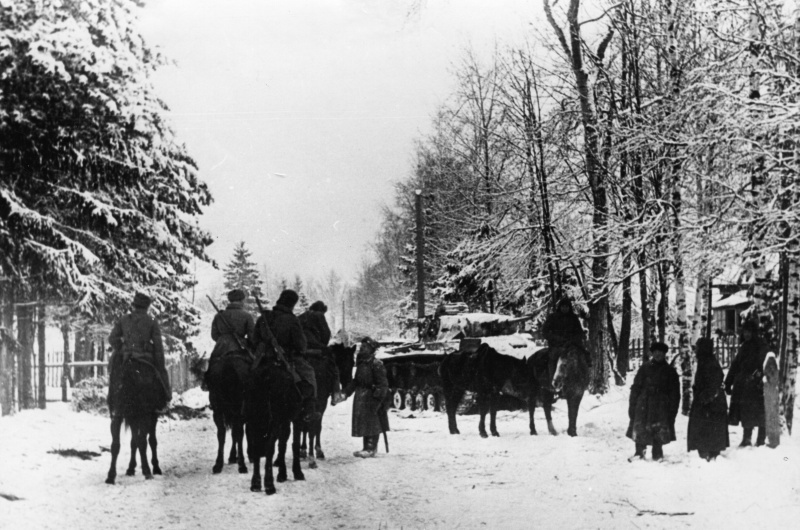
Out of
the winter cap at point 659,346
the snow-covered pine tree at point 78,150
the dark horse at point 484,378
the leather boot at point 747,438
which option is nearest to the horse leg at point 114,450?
the snow-covered pine tree at point 78,150

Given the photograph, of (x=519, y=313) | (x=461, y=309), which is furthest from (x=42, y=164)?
(x=519, y=313)

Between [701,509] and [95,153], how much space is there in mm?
8967

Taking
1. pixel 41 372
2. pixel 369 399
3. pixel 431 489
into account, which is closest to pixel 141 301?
pixel 369 399

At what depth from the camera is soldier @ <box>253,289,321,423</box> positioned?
892 centimetres

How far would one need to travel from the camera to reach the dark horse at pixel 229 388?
9.98 m

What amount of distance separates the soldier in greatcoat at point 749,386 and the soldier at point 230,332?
620cm

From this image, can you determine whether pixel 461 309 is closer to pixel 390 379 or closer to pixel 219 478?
pixel 390 379

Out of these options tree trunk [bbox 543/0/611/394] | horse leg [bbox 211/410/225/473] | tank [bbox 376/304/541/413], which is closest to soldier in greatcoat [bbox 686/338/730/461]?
tree trunk [bbox 543/0/611/394]

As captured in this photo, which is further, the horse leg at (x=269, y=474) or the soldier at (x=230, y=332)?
the soldier at (x=230, y=332)

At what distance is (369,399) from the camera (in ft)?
38.4

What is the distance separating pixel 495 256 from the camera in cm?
2328

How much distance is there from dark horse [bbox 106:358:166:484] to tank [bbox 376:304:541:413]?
9.50 metres

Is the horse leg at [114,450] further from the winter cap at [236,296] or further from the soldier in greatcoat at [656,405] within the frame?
the soldier in greatcoat at [656,405]

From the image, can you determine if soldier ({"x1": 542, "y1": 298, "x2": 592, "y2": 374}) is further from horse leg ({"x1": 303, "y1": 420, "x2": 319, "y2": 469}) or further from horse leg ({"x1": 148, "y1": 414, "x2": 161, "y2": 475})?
horse leg ({"x1": 148, "y1": 414, "x2": 161, "y2": 475})
